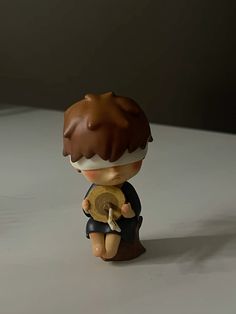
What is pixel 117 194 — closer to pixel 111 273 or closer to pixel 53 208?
pixel 111 273

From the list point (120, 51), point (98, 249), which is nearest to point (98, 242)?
point (98, 249)

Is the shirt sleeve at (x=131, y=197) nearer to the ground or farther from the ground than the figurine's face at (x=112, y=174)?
nearer to the ground

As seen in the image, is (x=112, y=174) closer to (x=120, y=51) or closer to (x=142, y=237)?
(x=142, y=237)

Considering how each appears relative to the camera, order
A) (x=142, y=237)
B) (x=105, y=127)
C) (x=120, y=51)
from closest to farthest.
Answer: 1. (x=105, y=127)
2. (x=142, y=237)
3. (x=120, y=51)

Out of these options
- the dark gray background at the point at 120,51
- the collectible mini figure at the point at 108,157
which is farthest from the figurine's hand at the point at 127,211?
the dark gray background at the point at 120,51

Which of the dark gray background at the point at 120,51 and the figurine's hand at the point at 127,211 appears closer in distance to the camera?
the figurine's hand at the point at 127,211

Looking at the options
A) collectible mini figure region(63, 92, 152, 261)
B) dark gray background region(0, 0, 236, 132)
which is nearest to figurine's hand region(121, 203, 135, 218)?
collectible mini figure region(63, 92, 152, 261)

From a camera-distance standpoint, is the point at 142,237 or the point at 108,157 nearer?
the point at 108,157

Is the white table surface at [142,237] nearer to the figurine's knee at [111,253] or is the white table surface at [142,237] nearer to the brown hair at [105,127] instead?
the figurine's knee at [111,253]
